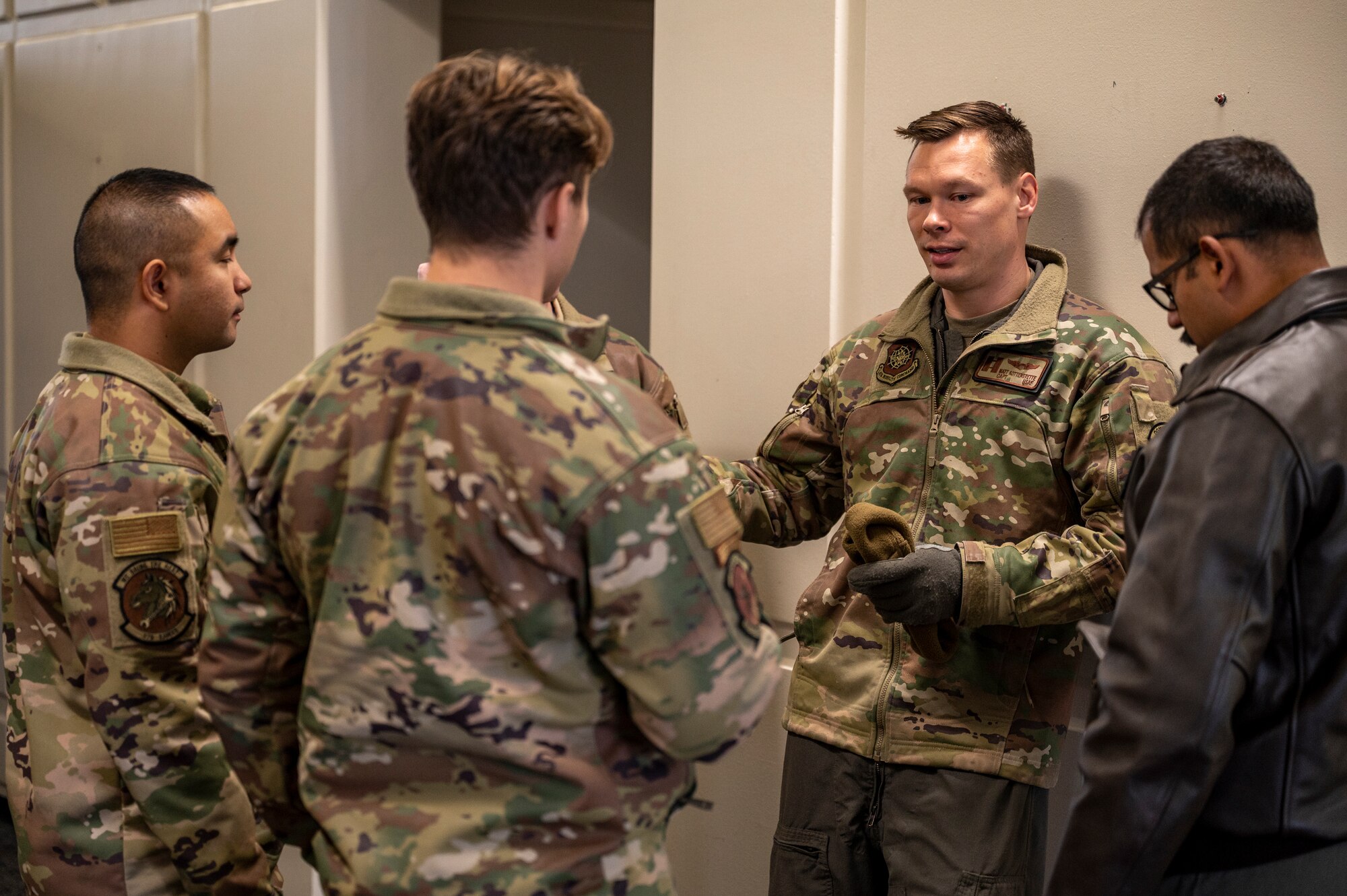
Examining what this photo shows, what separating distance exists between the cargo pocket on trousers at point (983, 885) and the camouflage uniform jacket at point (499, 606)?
82cm

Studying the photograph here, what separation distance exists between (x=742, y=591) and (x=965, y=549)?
754 millimetres

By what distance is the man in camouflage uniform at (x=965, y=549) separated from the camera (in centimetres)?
188

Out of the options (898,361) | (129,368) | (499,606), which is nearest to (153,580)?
(129,368)

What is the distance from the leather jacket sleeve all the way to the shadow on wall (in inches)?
36.5

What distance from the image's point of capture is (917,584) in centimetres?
186

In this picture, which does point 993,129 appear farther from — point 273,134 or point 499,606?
point 273,134

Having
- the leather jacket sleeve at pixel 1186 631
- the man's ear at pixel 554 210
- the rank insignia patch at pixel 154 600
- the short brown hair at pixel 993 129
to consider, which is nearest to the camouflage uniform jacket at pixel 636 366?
the short brown hair at pixel 993 129

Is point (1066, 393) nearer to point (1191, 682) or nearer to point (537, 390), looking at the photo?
point (1191, 682)

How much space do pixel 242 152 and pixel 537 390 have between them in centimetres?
257

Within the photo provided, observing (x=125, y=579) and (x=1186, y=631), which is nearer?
(x=1186, y=631)

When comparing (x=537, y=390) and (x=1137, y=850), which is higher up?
(x=537, y=390)

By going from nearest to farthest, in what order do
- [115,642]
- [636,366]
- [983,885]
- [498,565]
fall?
[498,565], [115,642], [983,885], [636,366]

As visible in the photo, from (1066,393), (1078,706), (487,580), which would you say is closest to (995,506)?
(1066,393)

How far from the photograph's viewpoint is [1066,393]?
1.94 m
